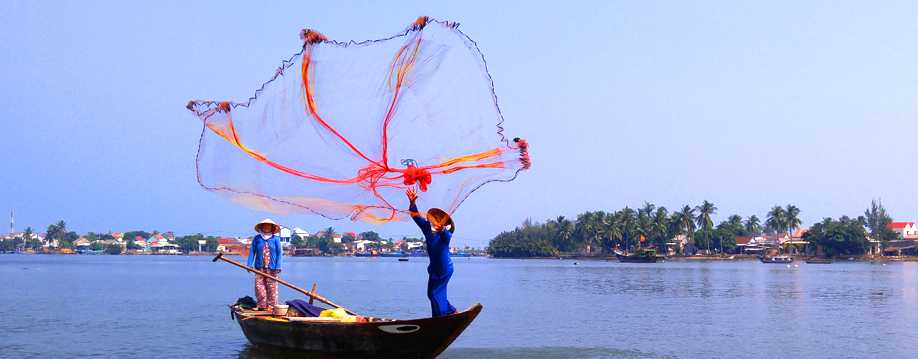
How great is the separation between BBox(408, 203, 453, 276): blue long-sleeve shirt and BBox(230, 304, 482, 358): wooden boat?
825 mm

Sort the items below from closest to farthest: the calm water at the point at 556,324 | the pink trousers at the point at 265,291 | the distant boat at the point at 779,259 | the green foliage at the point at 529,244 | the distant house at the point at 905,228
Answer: the pink trousers at the point at 265,291 < the calm water at the point at 556,324 < the distant boat at the point at 779,259 < the distant house at the point at 905,228 < the green foliage at the point at 529,244

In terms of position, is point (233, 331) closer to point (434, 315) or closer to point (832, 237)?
point (434, 315)

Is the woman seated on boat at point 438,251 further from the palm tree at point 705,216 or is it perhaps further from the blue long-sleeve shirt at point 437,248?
the palm tree at point 705,216

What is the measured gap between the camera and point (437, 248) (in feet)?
49.1

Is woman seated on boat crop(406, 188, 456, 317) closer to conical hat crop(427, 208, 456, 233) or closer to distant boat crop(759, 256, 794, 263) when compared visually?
conical hat crop(427, 208, 456, 233)

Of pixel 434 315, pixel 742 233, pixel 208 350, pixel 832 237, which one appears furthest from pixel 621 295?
pixel 742 233

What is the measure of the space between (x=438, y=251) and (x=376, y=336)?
1.78 m

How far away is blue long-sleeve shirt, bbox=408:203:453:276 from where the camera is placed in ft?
48.4

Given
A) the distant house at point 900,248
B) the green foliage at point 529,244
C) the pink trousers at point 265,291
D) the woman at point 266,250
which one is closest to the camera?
the woman at point 266,250

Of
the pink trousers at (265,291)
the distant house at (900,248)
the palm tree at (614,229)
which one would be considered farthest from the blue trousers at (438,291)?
the distant house at (900,248)

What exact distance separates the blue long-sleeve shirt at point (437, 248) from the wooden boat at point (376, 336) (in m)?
0.82

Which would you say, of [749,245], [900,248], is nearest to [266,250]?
[900,248]

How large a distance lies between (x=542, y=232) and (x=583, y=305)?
507 ft

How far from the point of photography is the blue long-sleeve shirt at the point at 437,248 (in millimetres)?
14750
